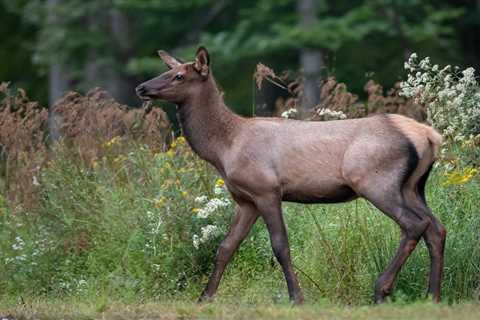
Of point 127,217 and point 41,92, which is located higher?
point 127,217

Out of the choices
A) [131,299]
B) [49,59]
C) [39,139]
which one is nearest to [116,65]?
[49,59]

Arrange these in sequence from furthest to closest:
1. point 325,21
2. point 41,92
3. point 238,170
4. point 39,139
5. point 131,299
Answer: point 41,92
point 325,21
point 39,139
point 131,299
point 238,170

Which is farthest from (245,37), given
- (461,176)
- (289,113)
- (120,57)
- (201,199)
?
(461,176)

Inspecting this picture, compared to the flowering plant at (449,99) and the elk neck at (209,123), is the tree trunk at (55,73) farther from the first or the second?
the flowering plant at (449,99)

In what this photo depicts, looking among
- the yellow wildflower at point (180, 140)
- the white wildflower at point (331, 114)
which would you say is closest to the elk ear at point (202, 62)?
A: the white wildflower at point (331, 114)

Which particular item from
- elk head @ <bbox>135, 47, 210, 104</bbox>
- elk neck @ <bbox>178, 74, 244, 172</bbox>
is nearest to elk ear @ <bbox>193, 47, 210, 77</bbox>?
elk head @ <bbox>135, 47, 210, 104</bbox>

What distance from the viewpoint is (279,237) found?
10.5 metres

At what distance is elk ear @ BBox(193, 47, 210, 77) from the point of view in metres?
11.0

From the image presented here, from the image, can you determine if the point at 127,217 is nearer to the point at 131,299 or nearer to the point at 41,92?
the point at 131,299

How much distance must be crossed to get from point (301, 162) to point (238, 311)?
63.4 inches

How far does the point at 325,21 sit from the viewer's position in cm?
2664

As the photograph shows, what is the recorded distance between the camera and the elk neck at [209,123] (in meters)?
10.9

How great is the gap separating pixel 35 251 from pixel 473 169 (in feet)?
15.3

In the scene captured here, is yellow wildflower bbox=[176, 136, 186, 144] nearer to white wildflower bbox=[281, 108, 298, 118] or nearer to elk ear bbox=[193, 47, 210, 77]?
white wildflower bbox=[281, 108, 298, 118]
